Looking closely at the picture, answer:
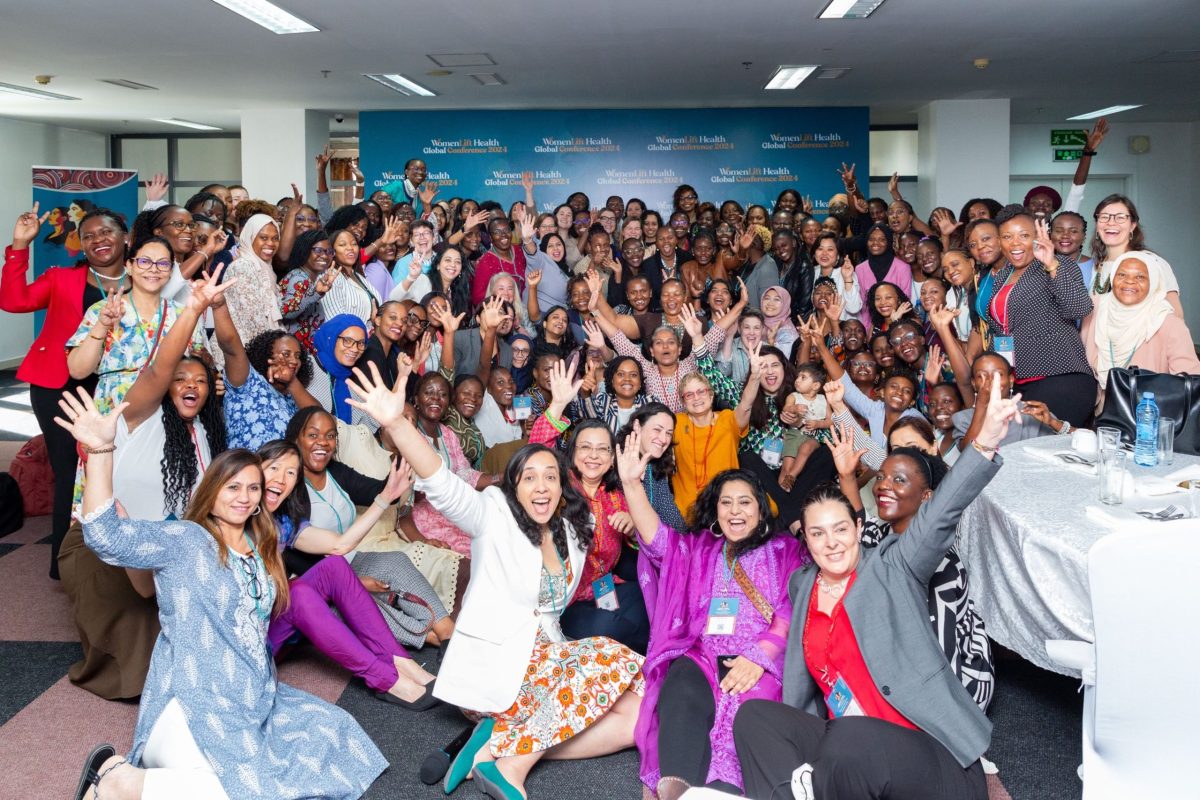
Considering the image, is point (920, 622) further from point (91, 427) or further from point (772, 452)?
point (91, 427)

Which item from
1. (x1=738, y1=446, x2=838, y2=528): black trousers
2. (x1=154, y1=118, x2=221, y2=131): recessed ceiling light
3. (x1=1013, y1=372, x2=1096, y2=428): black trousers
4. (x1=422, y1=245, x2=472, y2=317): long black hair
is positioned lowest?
(x1=738, y1=446, x2=838, y2=528): black trousers

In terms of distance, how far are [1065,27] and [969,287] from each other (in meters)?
2.95

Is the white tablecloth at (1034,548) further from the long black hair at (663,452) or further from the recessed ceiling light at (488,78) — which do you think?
the recessed ceiling light at (488,78)

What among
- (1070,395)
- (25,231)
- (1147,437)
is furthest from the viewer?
(1070,395)

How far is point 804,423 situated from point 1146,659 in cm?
318

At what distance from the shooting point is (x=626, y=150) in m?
11.6

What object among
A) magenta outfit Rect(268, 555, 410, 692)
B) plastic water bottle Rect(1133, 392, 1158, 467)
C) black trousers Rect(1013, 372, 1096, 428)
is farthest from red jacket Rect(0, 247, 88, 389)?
black trousers Rect(1013, 372, 1096, 428)

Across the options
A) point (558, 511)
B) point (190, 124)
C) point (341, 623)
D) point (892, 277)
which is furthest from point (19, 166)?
point (558, 511)

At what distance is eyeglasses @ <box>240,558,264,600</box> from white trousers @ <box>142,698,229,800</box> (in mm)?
358

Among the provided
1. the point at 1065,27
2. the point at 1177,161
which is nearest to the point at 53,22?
the point at 1065,27

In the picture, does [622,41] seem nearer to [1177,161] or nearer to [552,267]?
[552,267]

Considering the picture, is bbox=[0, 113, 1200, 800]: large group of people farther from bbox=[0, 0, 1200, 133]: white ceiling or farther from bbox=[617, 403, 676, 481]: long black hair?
bbox=[0, 0, 1200, 133]: white ceiling

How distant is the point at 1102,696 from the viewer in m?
1.99

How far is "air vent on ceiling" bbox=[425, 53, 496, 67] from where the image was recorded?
8109 mm
